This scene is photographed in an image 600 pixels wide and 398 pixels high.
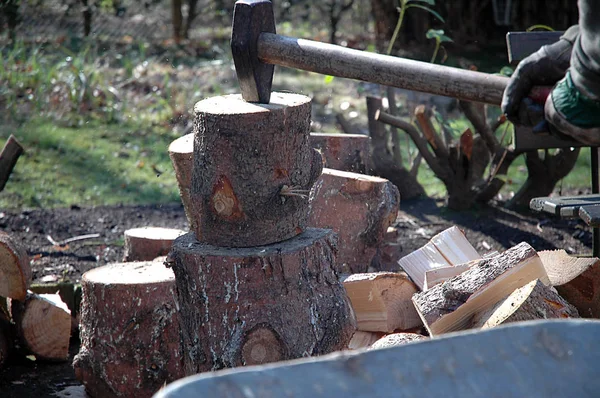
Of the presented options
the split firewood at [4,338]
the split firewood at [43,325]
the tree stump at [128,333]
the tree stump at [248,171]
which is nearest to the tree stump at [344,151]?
the tree stump at [128,333]

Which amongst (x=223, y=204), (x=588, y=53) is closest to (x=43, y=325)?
(x=223, y=204)

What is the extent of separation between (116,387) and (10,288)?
2.42 ft

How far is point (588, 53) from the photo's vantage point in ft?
6.25

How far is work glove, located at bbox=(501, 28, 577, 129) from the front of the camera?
2.35 metres

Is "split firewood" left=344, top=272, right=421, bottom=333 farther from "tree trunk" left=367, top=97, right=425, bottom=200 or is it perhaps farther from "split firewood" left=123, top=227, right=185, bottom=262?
"tree trunk" left=367, top=97, right=425, bottom=200

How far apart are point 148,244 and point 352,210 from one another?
1.03 m

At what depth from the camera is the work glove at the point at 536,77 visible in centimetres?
235

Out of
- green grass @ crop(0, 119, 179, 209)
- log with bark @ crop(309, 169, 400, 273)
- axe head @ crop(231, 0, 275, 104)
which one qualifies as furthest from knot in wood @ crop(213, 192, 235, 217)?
green grass @ crop(0, 119, 179, 209)

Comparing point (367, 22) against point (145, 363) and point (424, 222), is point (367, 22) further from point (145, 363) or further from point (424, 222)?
point (145, 363)

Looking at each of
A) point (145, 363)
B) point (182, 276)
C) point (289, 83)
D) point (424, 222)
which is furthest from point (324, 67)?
point (289, 83)

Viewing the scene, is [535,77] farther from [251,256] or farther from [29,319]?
[29,319]

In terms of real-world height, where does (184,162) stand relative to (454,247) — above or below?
above

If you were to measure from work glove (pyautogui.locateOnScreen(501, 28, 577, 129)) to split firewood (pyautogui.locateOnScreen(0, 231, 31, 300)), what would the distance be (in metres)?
2.31

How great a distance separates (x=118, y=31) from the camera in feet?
34.1
